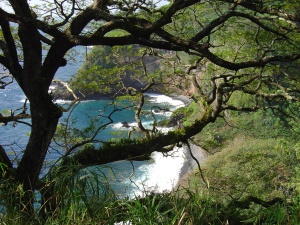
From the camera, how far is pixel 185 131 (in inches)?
204

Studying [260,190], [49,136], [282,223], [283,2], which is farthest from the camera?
[260,190]

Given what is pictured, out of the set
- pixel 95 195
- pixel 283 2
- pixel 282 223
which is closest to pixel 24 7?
pixel 95 195

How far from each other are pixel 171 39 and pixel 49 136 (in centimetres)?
185

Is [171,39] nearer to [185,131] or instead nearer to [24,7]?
[24,7]

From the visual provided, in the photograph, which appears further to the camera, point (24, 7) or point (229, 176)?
point (229, 176)

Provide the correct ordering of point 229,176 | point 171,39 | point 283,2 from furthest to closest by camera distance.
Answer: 1. point 229,176
2. point 283,2
3. point 171,39

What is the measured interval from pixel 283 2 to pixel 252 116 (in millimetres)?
14584

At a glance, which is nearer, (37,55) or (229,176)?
(37,55)

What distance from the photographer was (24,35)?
12.3ft

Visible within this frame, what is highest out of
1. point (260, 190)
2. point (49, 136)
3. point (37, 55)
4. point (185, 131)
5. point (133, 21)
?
point (133, 21)

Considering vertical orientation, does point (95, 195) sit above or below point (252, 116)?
above

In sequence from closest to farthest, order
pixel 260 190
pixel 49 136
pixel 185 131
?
pixel 49 136 < pixel 185 131 < pixel 260 190

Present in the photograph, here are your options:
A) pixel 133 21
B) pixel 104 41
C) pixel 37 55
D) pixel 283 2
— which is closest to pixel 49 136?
pixel 37 55

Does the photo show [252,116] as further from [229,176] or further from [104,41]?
[104,41]
